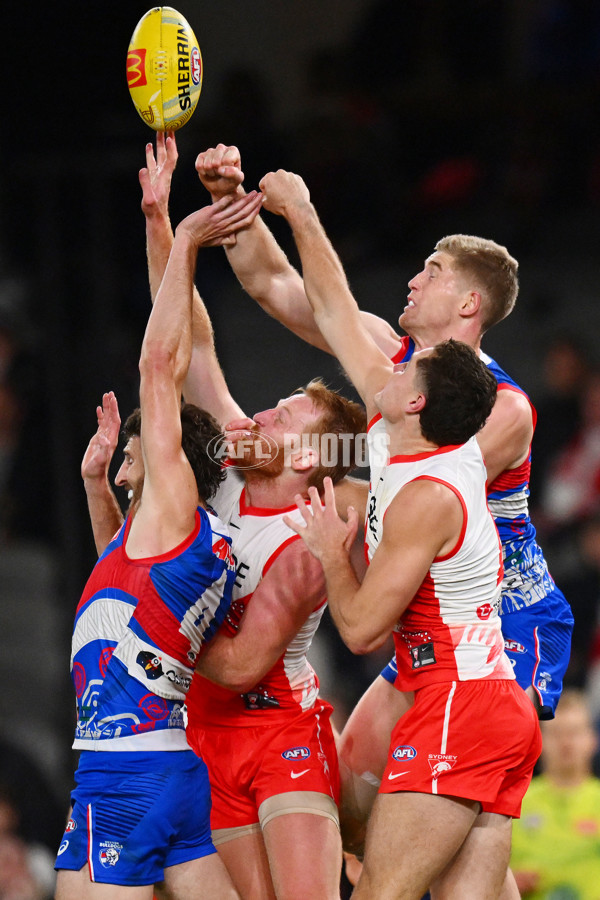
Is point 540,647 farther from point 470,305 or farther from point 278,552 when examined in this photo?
point 470,305

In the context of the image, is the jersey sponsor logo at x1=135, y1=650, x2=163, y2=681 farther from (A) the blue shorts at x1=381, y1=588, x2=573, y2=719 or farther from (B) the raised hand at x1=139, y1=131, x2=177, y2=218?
(B) the raised hand at x1=139, y1=131, x2=177, y2=218

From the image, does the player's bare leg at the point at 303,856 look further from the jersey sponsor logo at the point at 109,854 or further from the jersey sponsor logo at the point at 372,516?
the jersey sponsor logo at the point at 372,516

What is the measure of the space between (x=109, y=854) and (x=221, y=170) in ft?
7.23

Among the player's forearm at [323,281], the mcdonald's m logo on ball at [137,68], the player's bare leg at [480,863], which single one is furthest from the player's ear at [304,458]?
the mcdonald's m logo on ball at [137,68]

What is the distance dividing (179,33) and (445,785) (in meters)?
2.62

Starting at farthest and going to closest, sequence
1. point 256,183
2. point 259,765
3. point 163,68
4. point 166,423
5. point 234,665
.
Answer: point 256,183 < point 163,68 < point 259,765 < point 234,665 < point 166,423

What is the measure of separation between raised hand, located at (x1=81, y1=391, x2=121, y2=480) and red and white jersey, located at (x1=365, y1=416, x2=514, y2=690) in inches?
43.5

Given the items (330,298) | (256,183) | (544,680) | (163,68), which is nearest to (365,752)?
(544,680)

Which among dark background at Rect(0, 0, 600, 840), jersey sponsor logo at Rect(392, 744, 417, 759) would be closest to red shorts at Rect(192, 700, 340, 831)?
jersey sponsor logo at Rect(392, 744, 417, 759)

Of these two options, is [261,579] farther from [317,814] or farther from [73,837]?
[73,837]

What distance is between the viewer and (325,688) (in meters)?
7.52

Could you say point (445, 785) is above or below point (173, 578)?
below

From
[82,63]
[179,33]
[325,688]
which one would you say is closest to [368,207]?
[82,63]

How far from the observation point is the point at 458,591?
10.9ft
